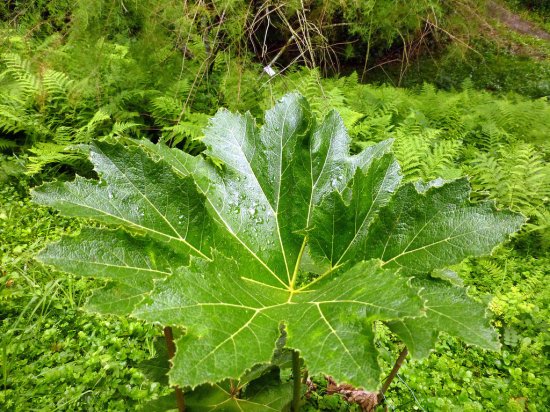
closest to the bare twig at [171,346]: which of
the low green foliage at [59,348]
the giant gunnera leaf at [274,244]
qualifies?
the giant gunnera leaf at [274,244]

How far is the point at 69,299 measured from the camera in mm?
2621

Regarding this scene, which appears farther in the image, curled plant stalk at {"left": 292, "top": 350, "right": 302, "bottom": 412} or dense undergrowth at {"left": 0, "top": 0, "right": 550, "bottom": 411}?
dense undergrowth at {"left": 0, "top": 0, "right": 550, "bottom": 411}

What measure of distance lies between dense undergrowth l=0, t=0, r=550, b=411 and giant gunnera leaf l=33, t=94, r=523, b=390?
24 cm

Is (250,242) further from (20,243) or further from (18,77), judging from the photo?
(18,77)

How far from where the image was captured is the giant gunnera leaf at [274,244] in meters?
0.60

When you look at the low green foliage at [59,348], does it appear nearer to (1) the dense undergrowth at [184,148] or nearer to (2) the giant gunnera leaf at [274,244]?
(1) the dense undergrowth at [184,148]

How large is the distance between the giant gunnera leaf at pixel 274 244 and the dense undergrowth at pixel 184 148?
0.80 feet

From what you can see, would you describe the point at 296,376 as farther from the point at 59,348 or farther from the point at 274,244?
the point at 59,348

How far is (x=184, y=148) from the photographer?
4.36 meters

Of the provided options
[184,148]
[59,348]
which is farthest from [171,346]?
[184,148]

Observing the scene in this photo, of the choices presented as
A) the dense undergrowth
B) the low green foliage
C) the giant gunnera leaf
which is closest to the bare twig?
the giant gunnera leaf

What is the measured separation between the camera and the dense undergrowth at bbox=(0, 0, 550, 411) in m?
2.21

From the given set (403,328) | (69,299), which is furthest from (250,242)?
(69,299)

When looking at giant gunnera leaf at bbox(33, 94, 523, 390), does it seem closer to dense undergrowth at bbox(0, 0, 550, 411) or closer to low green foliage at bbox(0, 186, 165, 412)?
dense undergrowth at bbox(0, 0, 550, 411)
